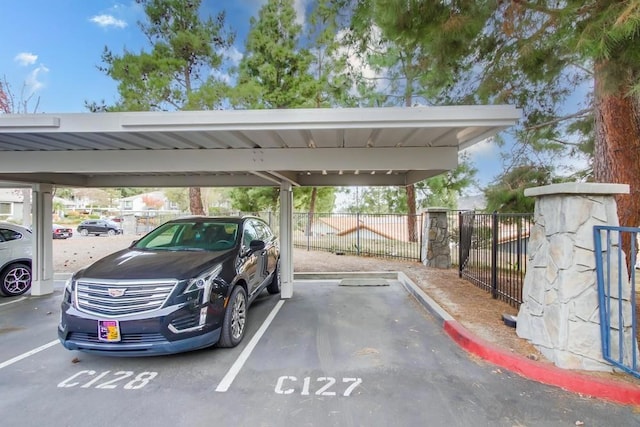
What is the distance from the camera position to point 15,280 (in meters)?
7.18

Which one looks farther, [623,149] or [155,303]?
[623,149]

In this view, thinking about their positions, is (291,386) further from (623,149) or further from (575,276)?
(623,149)

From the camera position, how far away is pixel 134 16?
12930 millimetres

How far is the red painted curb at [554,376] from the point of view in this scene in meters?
3.03

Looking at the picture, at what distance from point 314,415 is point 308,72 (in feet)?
47.7

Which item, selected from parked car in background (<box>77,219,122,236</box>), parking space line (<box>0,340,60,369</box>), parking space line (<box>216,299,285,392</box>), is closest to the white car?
parking space line (<box>0,340,60,369</box>)

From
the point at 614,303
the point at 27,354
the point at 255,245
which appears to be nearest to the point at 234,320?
the point at 255,245

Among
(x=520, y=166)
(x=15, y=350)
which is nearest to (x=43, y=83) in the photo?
(x=15, y=350)

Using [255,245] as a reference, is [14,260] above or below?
below

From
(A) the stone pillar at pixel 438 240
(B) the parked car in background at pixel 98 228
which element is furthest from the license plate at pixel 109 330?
(B) the parked car in background at pixel 98 228

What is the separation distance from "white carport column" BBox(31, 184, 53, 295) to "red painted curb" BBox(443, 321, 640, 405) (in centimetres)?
810

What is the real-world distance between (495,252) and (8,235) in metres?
9.58

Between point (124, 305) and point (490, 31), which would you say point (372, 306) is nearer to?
point (124, 305)

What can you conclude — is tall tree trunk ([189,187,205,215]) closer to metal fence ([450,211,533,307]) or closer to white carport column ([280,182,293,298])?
white carport column ([280,182,293,298])
